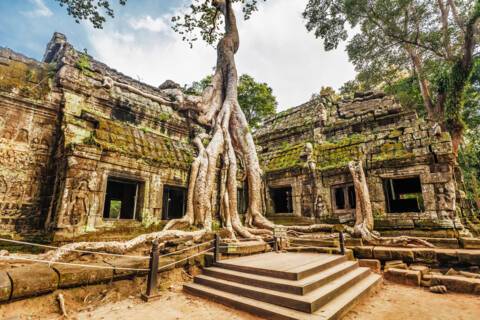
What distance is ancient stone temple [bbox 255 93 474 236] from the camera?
671cm

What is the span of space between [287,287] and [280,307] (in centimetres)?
31

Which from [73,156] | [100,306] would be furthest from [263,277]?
[73,156]

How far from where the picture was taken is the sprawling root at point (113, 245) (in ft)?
12.1

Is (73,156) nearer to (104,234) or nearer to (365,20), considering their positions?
(104,234)

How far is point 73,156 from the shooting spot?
505 centimetres

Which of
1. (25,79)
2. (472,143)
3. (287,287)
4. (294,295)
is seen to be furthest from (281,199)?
(472,143)

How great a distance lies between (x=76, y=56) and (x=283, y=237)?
807 centimetres

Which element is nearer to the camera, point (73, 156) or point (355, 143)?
point (73, 156)

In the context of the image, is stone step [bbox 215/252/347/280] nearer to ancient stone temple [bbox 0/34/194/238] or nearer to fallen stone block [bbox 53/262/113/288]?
fallen stone block [bbox 53/262/113/288]

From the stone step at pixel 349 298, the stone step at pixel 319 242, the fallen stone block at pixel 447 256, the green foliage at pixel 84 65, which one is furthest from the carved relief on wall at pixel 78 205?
the fallen stone block at pixel 447 256

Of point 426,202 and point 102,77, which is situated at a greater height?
point 102,77

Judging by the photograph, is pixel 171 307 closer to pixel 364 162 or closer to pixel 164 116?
pixel 164 116

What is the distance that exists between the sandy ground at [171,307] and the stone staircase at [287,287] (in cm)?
16

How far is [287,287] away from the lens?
134 inches
